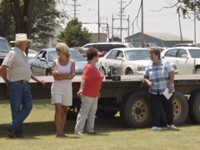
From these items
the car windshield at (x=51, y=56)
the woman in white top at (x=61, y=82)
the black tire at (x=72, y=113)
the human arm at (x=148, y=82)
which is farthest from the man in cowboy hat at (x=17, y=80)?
the car windshield at (x=51, y=56)

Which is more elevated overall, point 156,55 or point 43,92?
point 156,55

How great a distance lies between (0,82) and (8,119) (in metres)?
2.89

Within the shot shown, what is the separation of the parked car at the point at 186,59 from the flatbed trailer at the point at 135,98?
12.1m

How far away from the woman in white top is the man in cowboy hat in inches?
18.6

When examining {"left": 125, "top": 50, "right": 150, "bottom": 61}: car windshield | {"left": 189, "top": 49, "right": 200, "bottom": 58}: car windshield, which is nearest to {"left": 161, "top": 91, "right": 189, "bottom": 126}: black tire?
{"left": 125, "top": 50, "right": 150, "bottom": 61}: car windshield

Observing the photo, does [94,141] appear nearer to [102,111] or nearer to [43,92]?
[43,92]

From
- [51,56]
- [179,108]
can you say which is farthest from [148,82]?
[51,56]

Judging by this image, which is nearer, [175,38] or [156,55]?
[156,55]

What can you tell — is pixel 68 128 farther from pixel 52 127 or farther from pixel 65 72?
pixel 65 72

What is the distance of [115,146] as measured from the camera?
9344 millimetres

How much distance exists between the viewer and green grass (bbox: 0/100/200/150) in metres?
9.30

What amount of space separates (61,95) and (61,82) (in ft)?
0.77

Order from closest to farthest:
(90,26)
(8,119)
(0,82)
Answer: (0,82), (8,119), (90,26)

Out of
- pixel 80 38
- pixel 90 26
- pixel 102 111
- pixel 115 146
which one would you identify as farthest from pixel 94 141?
pixel 90 26
